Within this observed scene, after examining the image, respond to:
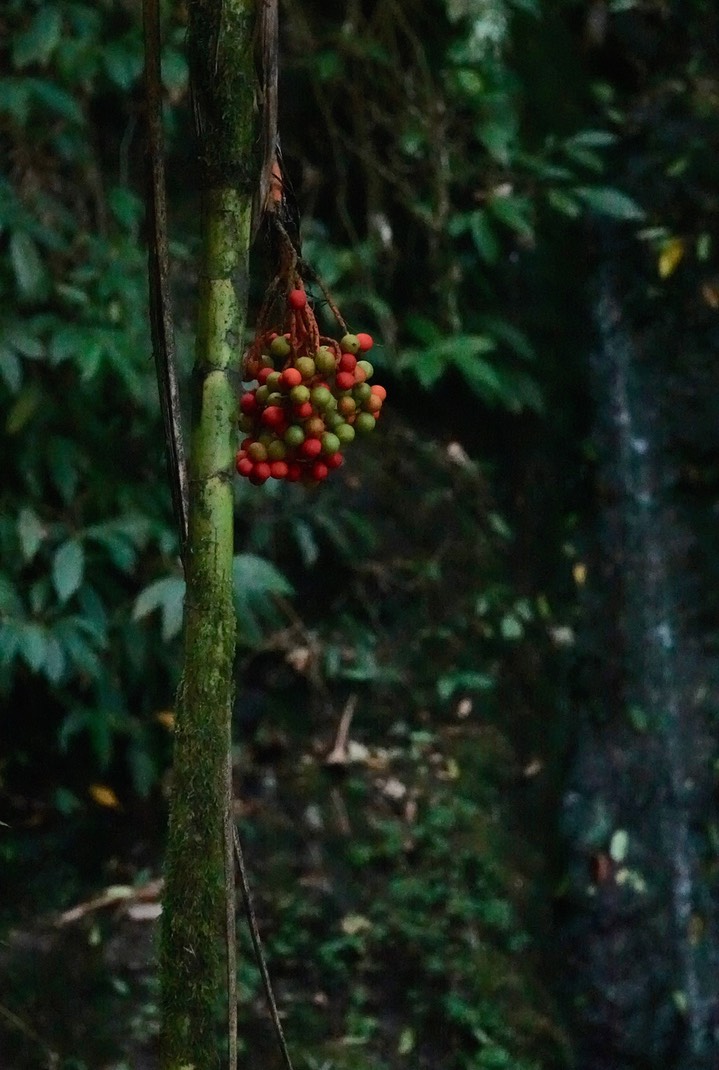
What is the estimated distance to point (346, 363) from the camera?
137cm

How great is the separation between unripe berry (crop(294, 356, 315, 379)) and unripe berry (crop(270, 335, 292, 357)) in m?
0.02

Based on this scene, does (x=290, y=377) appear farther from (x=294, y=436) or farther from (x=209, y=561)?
(x=209, y=561)

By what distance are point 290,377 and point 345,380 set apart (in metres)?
0.09

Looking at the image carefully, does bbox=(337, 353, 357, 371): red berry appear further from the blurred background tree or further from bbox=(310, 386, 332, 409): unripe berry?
the blurred background tree

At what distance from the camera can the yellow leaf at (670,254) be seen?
445cm

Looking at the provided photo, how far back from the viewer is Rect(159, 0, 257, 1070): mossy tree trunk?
1.13 metres

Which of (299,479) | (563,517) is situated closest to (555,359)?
(563,517)

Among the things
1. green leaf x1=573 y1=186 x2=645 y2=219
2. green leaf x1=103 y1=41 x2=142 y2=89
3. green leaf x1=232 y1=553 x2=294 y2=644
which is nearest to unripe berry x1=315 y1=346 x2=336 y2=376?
green leaf x1=232 y1=553 x2=294 y2=644

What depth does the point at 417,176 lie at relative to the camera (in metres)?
4.04

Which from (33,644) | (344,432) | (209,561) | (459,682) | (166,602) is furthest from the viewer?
(459,682)

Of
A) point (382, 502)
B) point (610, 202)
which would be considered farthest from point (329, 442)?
point (610, 202)

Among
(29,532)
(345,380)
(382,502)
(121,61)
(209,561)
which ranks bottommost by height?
(382,502)

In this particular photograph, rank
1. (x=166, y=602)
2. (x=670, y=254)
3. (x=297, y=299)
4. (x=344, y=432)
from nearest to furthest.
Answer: (x=297, y=299) < (x=344, y=432) < (x=166, y=602) < (x=670, y=254)

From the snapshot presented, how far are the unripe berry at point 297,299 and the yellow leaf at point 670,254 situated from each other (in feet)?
11.2
